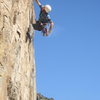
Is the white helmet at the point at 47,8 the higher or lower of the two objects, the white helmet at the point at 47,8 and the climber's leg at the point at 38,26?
the higher

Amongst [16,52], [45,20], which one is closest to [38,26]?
[45,20]

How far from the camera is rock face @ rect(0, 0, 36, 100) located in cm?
1850

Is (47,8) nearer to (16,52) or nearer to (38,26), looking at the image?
(38,26)

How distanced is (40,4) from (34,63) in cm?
396

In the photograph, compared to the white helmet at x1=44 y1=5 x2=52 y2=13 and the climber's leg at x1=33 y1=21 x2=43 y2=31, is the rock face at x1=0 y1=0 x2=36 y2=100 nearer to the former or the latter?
the climber's leg at x1=33 y1=21 x2=43 y2=31

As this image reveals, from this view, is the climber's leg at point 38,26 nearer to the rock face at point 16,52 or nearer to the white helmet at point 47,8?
the rock face at point 16,52

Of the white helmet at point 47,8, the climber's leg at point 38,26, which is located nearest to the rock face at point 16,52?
the climber's leg at point 38,26

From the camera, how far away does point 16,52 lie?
2025 cm

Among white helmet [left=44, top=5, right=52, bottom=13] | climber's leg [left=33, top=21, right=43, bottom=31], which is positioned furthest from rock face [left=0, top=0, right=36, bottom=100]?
white helmet [left=44, top=5, right=52, bottom=13]

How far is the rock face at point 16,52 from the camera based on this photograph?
18500mm

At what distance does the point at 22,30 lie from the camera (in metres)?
21.7

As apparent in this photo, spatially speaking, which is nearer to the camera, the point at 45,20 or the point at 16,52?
the point at 16,52

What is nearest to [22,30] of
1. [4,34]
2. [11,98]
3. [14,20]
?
[14,20]

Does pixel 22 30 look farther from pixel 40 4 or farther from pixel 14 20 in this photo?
pixel 40 4
